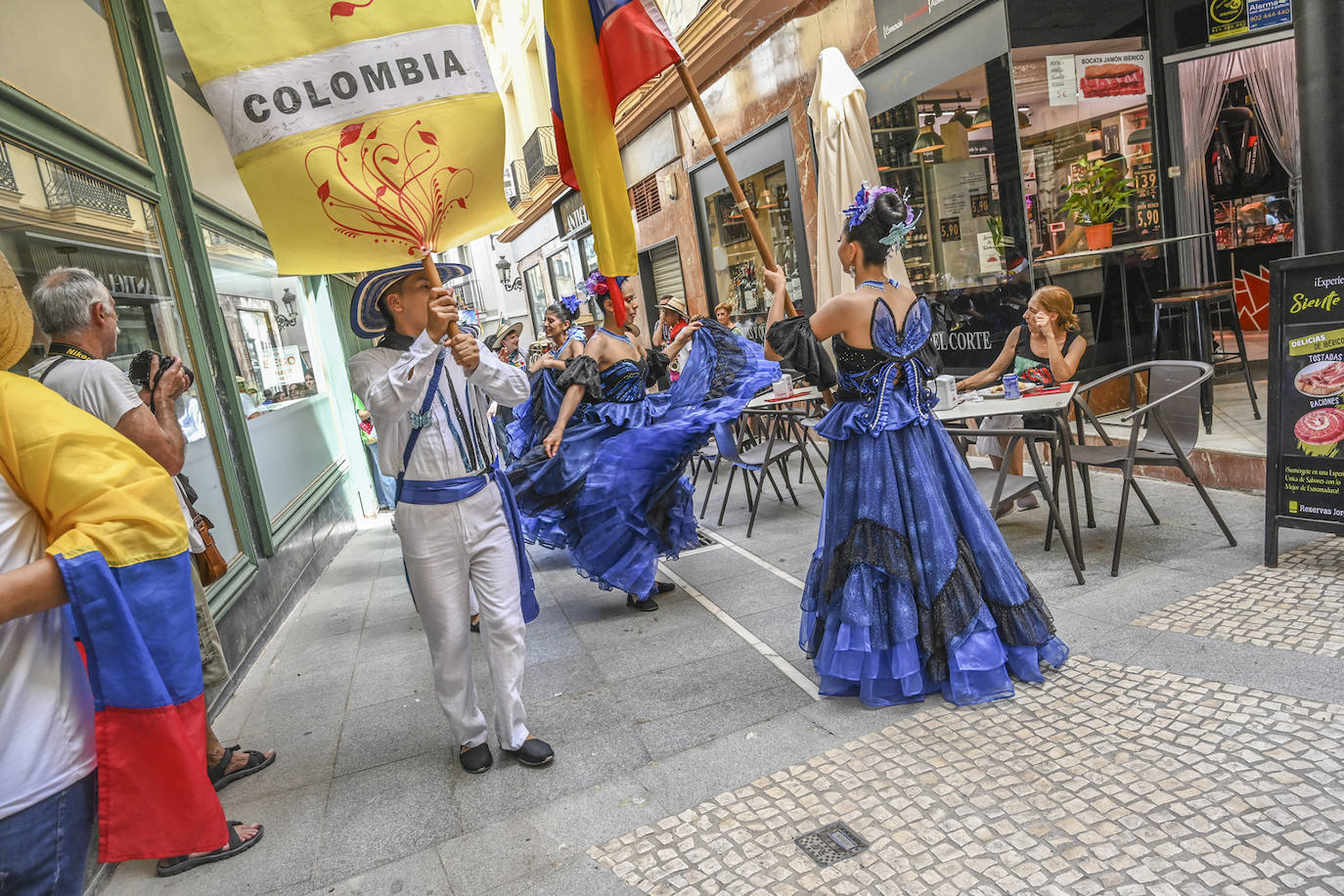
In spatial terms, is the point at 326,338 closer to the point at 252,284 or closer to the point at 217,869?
the point at 252,284

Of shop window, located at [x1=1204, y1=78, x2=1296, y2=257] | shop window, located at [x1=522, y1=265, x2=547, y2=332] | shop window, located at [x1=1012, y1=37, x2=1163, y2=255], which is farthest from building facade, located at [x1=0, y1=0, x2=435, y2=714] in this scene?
shop window, located at [x1=522, y1=265, x2=547, y2=332]

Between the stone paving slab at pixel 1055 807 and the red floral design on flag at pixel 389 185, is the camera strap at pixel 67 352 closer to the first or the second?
the red floral design on flag at pixel 389 185

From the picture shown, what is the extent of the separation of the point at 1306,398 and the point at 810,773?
10.3 ft

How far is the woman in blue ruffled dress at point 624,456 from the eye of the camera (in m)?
5.02

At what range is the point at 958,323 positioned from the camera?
8.40 meters

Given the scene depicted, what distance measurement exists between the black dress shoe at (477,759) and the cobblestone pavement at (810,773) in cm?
3

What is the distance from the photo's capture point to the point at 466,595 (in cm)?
332

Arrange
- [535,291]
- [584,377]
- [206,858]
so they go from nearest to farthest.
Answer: [206,858], [584,377], [535,291]

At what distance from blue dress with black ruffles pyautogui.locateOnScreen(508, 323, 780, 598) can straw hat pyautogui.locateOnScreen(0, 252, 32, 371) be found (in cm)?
348

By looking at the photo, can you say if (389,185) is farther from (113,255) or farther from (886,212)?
(113,255)

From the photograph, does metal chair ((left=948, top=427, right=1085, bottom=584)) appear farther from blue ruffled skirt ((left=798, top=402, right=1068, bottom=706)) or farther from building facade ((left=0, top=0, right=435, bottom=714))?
building facade ((left=0, top=0, right=435, bottom=714))

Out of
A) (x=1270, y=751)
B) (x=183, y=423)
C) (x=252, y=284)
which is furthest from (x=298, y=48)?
(x=252, y=284)

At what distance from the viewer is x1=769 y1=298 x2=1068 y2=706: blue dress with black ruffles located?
3.33 metres

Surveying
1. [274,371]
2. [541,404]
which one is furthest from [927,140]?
[274,371]
